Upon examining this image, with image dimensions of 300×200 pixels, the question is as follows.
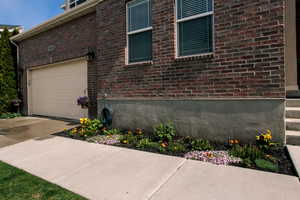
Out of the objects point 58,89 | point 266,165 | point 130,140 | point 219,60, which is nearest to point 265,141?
point 266,165

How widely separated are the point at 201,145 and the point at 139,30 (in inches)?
132

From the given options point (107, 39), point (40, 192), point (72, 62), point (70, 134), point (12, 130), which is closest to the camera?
point (40, 192)

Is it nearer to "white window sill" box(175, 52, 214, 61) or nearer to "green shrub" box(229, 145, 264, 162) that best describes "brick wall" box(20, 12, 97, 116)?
"white window sill" box(175, 52, 214, 61)

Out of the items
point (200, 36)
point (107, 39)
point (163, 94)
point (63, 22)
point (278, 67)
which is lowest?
point (163, 94)

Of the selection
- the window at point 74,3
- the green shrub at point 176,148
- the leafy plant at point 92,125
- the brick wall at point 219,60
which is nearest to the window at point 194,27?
the brick wall at point 219,60

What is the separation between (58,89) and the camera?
766cm

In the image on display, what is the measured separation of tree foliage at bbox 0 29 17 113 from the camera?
865 cm

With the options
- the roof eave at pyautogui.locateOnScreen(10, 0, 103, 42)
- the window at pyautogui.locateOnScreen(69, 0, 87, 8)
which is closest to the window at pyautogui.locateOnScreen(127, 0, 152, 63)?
the roof eave at pyautogui.locateOnScreen(10, 0, 103, 42)

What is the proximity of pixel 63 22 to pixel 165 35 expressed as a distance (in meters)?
5.08

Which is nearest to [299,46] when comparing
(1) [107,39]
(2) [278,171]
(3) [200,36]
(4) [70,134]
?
(3) [200,36]

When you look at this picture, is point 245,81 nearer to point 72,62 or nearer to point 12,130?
point 72,62

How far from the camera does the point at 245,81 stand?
11.2 feet

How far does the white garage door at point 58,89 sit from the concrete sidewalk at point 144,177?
355cm

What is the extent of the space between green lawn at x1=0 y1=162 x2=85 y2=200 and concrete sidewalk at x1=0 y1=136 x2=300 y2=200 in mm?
A: 115
